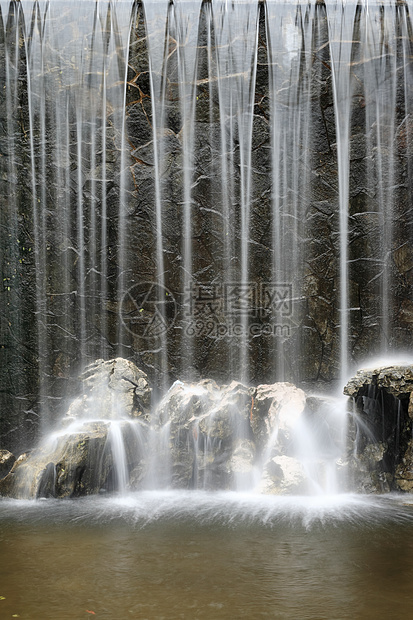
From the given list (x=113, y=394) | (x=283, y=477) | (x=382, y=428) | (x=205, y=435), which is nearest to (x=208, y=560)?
(x=283, y=477)

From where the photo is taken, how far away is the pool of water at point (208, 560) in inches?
117

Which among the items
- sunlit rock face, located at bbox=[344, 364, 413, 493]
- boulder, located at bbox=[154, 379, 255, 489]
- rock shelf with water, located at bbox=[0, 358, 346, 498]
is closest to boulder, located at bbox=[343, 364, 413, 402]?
sunlit rock face, located at bbox=[344, 364, 413, 493]

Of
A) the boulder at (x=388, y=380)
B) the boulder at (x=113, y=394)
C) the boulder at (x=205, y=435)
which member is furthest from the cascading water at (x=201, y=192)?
the boulder at (x=388, y=380)

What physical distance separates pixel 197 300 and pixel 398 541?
493cm

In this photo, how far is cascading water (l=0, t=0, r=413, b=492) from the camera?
8266 millimetres

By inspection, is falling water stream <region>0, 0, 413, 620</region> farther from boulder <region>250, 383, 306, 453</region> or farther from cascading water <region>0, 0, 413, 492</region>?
boulder <region>250, 383, 306, 453</region>

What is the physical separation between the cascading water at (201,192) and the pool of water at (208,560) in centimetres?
312

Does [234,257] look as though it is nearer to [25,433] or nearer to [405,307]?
[405,307]

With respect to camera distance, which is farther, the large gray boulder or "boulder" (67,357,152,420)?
"boulder" (67,357,152,420)

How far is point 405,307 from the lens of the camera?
831cm

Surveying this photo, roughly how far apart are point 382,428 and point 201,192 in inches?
172

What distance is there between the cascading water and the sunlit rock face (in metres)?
1.86

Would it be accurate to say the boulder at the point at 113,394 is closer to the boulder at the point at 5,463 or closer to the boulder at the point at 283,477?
the boulder at the point at 5,463

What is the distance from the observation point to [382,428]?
629cm
